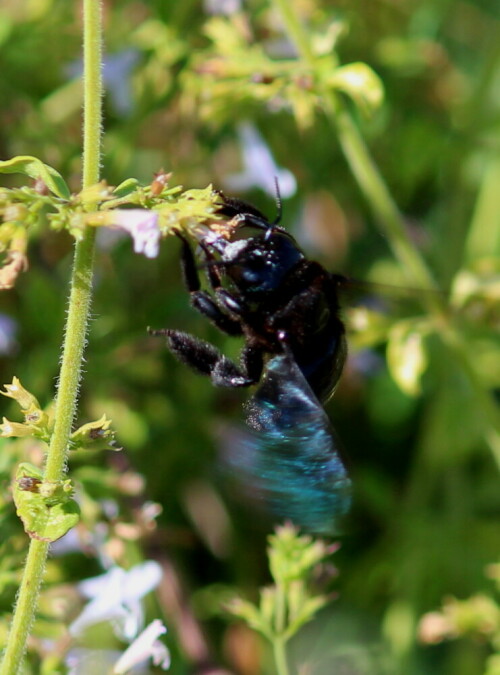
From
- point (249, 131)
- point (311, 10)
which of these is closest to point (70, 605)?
point (249, 131)

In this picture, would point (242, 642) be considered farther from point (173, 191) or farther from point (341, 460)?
point (173, 191)

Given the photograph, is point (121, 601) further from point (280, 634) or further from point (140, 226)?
point (140, 226)

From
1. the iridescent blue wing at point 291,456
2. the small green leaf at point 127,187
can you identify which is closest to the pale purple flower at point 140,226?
the small green leaf at point 127,187

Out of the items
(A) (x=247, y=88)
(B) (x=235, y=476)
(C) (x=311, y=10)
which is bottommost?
(B) (x=235, y=476)

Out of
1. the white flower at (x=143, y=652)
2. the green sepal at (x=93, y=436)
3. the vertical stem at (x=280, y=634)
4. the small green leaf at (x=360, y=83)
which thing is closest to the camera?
the green sepal at (x=93, y=436)


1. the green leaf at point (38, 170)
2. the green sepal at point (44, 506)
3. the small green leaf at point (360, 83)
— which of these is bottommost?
the green sepal at point (44, 506)

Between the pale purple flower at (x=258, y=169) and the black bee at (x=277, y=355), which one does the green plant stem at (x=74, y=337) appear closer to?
the black bee at (x=277, y=355)

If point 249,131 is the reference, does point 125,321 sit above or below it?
below
